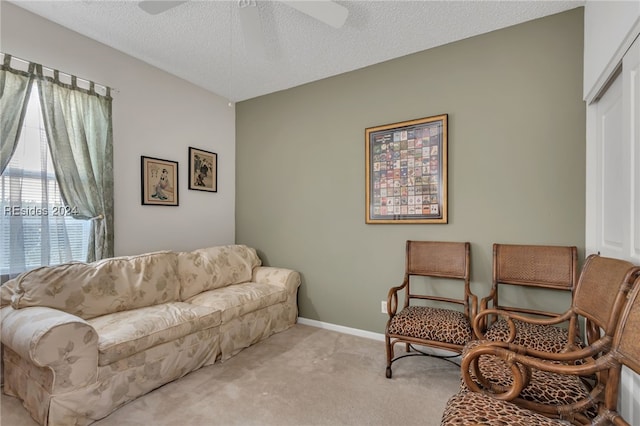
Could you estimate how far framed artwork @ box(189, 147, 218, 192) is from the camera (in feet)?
11.5

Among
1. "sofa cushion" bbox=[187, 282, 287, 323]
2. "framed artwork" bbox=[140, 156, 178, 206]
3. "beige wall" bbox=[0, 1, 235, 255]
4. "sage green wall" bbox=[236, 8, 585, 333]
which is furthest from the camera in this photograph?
"framed artwork" bbox=[140, 156, 178, 206]

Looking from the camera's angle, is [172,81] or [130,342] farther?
[172,81]

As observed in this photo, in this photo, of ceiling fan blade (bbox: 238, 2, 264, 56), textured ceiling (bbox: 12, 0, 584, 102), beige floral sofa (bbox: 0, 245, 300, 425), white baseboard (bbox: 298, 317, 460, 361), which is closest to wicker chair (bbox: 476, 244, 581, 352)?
white baseboard (bbox: 298, 317, 460, 361)

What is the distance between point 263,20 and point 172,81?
1.51m

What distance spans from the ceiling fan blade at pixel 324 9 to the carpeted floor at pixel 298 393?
2504mm

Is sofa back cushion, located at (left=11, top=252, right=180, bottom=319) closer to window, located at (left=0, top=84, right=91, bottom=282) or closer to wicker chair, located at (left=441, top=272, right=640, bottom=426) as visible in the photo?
window, located at (left=0, top=84, right=91, bottom=282)

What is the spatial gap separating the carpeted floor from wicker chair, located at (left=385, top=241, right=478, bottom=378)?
Result: 8.8 inches

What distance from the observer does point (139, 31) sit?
2.50 m

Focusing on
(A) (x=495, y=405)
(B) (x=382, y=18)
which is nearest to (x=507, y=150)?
(B) (x=382, y=18)

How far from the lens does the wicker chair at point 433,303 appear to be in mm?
2105

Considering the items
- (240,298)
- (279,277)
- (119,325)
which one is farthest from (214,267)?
(119,325)

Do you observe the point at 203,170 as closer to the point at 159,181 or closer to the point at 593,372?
the point at 159,181

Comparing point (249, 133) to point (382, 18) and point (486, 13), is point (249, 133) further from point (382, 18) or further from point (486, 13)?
point (486, 13)

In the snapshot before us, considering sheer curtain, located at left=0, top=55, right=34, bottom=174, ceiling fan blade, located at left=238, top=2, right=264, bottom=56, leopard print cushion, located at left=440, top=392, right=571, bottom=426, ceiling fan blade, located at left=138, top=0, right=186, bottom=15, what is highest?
ceiling fan blade, located at left=238, top=2, right=264, bottom=56
